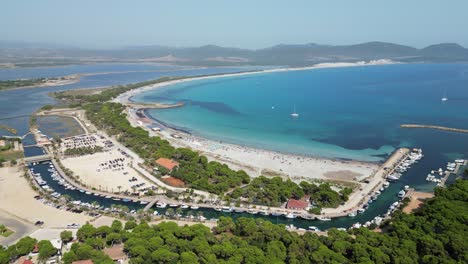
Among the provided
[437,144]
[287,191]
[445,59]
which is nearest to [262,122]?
[437,144]

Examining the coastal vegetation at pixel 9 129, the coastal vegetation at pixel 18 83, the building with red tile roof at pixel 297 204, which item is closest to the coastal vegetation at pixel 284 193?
the building with red tile roof at pixel 297 204

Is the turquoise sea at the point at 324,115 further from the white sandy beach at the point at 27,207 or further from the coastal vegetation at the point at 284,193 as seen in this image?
the white sandy beach at the point at 27,207

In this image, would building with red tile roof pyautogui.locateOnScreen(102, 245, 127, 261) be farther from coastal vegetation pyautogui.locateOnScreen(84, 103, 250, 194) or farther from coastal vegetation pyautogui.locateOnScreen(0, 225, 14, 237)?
coastal vegetation pyautogui.locateOnScreen(84, 103, 250, 194)

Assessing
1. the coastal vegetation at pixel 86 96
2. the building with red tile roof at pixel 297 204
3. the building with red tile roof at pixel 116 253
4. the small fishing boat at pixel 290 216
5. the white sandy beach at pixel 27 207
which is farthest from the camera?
the coastal vegetation at pixel 86 96

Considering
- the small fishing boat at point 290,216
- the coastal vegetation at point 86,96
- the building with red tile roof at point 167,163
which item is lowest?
the small fishing boat at point 290,216

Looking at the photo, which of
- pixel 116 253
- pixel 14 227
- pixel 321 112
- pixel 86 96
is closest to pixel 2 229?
pixel 14 227

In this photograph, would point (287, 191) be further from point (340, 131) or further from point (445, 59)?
point (445, 59)
